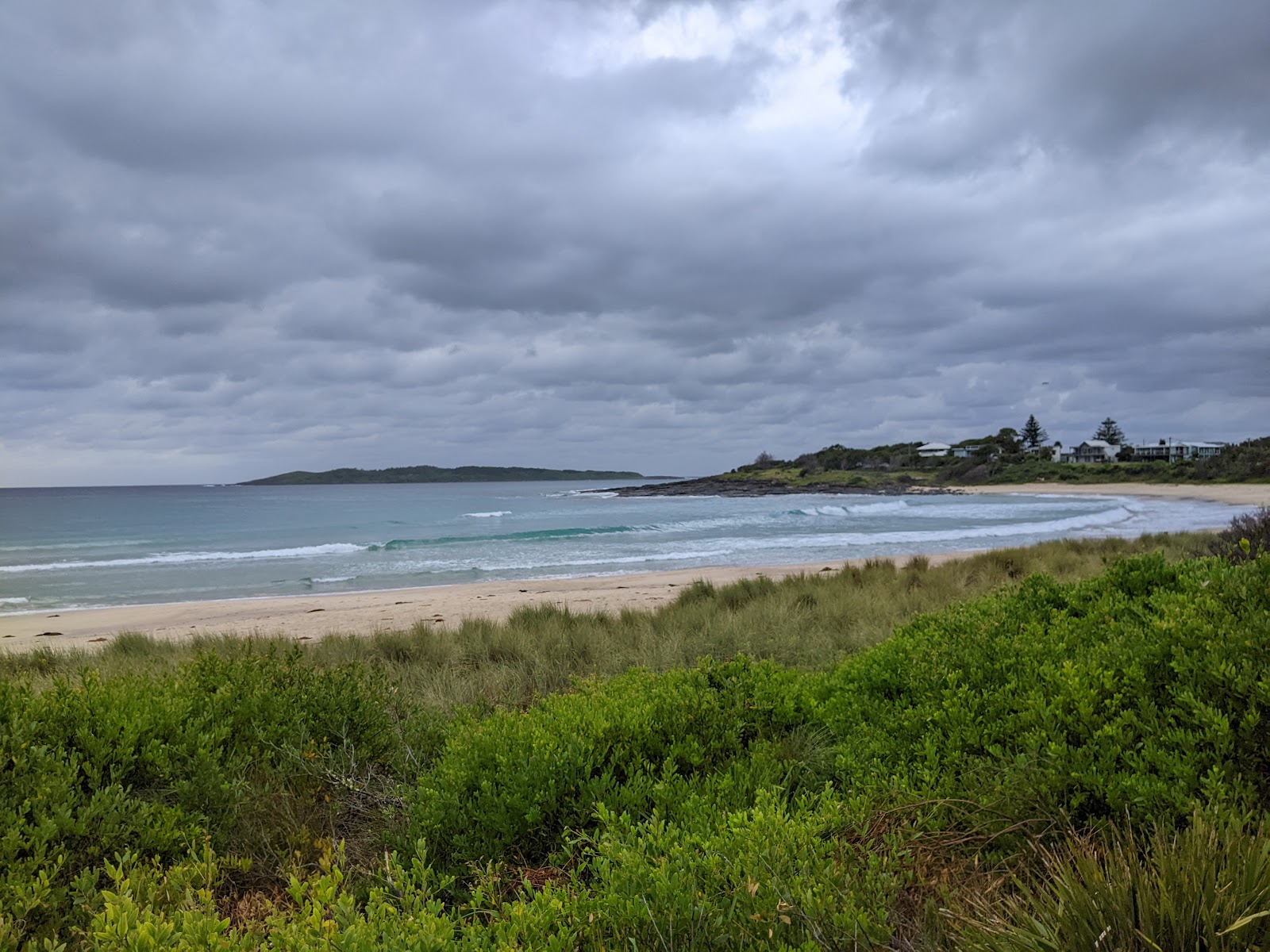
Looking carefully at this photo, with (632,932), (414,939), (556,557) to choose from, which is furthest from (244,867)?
(556,557)

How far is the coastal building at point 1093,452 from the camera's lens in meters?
115

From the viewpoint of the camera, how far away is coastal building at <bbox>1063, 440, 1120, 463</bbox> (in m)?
115

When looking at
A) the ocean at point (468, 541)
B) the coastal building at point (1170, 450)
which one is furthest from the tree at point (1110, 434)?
the ocean at point (468, 541)

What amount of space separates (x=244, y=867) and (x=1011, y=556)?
16.5m

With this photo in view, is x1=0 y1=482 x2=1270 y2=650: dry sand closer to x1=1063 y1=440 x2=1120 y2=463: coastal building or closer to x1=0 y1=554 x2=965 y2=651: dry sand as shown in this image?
x1=0 y1=554 x2=965 y2=651: dry sand

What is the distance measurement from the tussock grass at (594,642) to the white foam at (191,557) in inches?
832

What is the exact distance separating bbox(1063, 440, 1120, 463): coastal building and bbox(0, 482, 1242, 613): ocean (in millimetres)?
69324

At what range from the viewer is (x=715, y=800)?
3053 mm

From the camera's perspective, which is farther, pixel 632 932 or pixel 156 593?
pixel 156 593

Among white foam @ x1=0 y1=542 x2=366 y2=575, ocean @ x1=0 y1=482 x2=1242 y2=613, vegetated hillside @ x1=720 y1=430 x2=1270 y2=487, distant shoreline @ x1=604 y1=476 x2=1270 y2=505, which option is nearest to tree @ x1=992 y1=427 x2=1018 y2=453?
vegetated hillside @ x1=720 y1=430 x2=1270 y2=487

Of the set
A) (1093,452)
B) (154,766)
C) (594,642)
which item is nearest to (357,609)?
(594,642)

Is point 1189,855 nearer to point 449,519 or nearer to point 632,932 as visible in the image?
point 632,932

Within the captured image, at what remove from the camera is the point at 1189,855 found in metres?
1.78

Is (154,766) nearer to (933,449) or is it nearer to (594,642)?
(594,642)
